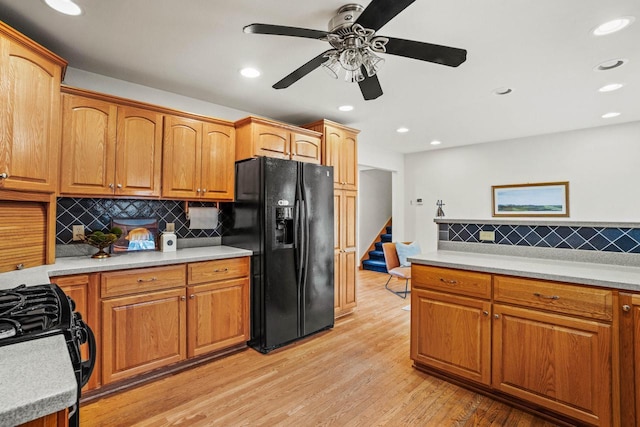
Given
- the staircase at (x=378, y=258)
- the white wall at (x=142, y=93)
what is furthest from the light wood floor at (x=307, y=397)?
the staircase at (x=378, y=258)

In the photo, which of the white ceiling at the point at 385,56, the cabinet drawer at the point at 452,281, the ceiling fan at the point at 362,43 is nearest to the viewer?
the ceiling fan at the point at 362,43

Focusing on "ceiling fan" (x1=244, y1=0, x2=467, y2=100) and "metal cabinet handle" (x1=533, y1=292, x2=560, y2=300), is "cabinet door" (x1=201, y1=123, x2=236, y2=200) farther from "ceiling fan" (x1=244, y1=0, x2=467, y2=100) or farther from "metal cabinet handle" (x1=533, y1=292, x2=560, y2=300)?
"metal cabinet handle" (x1=533, y1=292, x2=560, y2=300)

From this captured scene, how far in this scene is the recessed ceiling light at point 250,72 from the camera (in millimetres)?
2543

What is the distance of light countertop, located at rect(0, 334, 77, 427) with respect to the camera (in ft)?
1.96

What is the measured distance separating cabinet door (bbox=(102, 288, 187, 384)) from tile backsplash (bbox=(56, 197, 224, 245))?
31.9 inches

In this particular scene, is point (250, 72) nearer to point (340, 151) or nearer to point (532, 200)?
point (340, 151)

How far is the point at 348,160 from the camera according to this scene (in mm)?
3887

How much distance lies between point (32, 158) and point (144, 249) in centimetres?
115

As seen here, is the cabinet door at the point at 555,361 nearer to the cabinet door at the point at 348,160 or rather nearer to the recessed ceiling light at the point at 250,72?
the cabinet door at the point at 348,160

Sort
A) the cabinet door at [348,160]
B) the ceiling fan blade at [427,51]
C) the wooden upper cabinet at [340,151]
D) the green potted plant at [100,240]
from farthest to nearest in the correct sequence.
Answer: the cabinet door at [348,160]
the wooden upper cabinet at [340,151]
the green potted plant at [100,240]
the ceiling fan blade at [427,51]

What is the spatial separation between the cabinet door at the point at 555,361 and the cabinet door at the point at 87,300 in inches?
105

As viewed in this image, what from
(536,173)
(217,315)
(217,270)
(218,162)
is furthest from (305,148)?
(536,173)

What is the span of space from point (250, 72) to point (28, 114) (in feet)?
4.87

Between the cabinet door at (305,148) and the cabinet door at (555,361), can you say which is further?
the cabinet door at (305,148)
